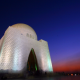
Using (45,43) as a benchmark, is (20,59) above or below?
below

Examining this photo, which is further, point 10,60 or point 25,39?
point 25,39

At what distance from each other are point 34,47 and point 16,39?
3386 millimetres

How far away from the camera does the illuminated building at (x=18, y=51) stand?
8836mm

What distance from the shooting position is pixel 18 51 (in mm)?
10141

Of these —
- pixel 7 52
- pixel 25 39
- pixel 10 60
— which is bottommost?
pixel 10 60

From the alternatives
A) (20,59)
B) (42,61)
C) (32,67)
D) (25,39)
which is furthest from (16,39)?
(32,67)

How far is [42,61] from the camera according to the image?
1234cm

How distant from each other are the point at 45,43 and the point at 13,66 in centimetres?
753

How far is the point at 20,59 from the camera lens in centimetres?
986

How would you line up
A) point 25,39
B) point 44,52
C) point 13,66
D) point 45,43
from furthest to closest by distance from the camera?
point 45,43
point 44,52
point 25,39
point 13,66

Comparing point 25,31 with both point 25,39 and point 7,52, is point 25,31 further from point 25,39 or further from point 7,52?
point 7,52

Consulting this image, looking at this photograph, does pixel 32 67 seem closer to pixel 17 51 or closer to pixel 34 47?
pixel 34 47

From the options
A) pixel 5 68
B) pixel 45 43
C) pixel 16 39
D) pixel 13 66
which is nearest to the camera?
pixel 5 68

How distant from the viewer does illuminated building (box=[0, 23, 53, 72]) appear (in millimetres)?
8836
